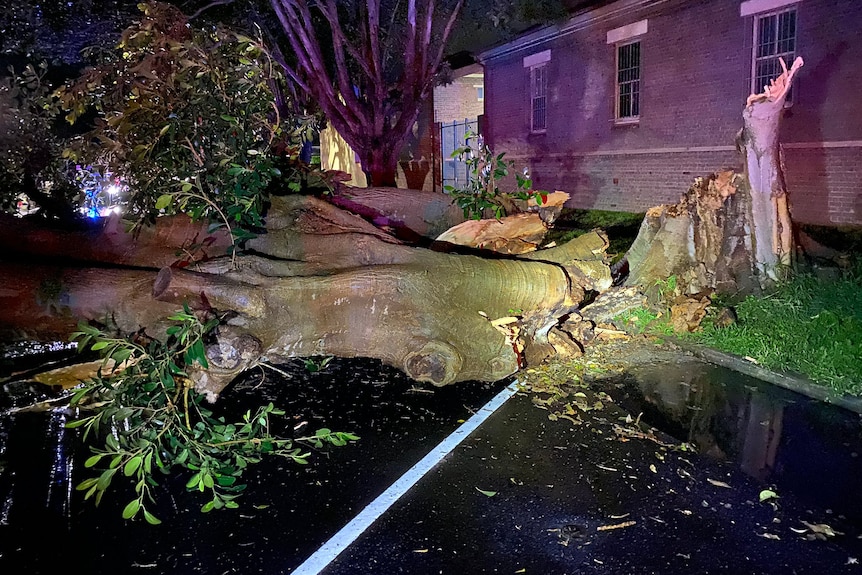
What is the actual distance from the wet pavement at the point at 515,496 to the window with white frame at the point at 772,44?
8791mm

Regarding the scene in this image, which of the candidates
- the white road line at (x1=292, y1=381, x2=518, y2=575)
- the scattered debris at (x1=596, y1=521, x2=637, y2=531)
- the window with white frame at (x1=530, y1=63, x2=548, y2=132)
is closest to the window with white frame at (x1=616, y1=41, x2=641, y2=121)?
the window with white frame at (x1=530, y1=63, x2=548, y2=132)

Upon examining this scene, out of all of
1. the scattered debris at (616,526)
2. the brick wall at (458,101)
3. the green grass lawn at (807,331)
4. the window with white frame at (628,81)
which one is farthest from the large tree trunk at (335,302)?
the brick wall at (458,101)

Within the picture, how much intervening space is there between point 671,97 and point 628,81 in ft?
5.20

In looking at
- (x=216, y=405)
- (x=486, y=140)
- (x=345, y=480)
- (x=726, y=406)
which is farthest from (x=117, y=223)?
(x=486, y=140)

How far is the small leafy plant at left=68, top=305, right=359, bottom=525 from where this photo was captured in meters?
Result: 3.75

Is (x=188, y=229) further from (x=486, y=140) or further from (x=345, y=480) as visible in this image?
(x=486, y=140)

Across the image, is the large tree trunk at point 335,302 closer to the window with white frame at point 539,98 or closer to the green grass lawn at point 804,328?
the green grass lawn at point 804,328

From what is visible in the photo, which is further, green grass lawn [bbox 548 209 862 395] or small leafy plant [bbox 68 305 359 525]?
green grass lawn [bbox 548 209 862 395]

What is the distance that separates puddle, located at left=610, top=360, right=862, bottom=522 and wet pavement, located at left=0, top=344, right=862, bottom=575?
16 mm

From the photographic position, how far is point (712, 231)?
6812 mm

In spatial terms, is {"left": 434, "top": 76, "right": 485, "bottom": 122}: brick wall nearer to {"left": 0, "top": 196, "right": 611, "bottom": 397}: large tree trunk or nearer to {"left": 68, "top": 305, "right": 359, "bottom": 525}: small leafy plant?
{"left": 0, "top": 196, "right": 611, "bottom": 397}: large tree trunk

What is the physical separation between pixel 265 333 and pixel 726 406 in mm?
3596

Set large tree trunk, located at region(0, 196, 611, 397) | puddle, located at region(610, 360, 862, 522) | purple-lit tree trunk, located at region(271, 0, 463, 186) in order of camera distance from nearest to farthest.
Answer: puddle, located at region(610, 360, 862, 522) → large tree trunk, located at region(0, 196, 611, 397) → purple-lit tree trunk, located at region(271, 0, 463, 186)

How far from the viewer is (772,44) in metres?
11.6
